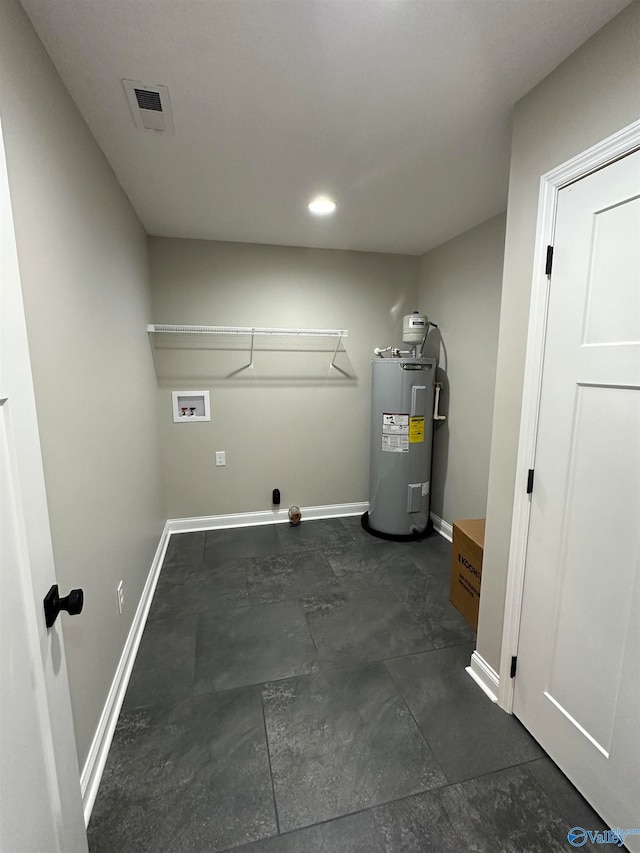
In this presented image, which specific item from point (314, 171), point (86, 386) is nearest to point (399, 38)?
point (314, 171)

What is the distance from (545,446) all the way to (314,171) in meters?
1.70

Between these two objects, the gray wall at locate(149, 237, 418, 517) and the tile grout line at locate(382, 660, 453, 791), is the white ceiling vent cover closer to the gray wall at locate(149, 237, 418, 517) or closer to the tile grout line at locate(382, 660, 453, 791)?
the gray wall at locate(149, 237, 418, 517)

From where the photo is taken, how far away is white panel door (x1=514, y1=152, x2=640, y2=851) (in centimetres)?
110

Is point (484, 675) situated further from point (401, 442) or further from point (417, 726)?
point (401, 442)

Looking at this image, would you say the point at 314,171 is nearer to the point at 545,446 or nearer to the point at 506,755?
the point at 545,446

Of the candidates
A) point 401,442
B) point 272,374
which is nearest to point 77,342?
point 272,374

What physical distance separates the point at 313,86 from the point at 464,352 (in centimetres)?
206

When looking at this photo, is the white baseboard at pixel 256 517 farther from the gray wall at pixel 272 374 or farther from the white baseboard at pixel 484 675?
the white baseboard at pixel 484 675

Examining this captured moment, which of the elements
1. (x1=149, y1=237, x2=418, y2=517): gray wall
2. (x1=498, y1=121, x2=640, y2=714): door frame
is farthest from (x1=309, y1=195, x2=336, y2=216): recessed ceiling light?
(x1=498, y1=121, x2=640, y2=714): door frame

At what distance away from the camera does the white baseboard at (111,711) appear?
126 centimetres

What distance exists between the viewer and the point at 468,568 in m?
2.15

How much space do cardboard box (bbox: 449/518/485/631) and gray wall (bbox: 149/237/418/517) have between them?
4.95 ft

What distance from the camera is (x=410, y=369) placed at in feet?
9.84

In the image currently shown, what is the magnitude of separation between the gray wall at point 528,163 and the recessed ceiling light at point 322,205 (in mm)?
1092
